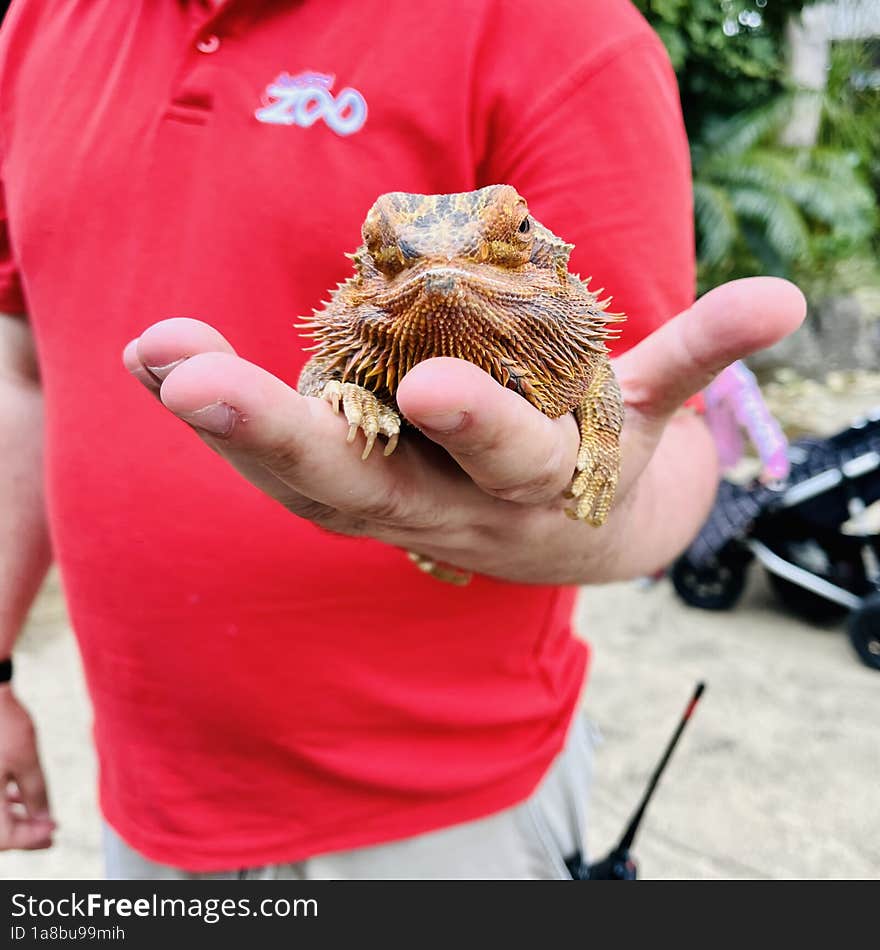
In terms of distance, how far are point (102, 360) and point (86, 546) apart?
0.38 meters

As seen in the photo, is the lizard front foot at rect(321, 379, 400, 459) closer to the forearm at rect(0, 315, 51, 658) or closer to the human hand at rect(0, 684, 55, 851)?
the forearm at rect(0, 315, 51, 658)

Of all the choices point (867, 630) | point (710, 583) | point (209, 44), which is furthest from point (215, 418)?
point (710, 583)

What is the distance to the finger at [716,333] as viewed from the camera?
110cm

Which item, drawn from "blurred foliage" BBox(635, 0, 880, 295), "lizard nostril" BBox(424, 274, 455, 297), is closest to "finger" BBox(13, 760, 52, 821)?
"lizard nostril" BBox(424, 274, 455, 297)

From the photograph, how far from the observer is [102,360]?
1735mm

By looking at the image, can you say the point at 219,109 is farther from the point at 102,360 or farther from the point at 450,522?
the point at 450,522

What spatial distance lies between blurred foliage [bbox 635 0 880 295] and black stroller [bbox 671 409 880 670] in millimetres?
4330

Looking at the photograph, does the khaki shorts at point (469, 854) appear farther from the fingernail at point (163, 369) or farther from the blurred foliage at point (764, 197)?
the blurred foliage at point (764, 197)

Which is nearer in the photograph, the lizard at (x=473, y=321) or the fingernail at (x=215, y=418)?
the fingernail at (x=215, y=418)

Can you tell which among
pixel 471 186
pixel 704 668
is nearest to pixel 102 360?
pixel 471 186

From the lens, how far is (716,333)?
1129 mm

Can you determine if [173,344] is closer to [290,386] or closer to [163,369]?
[163,369]

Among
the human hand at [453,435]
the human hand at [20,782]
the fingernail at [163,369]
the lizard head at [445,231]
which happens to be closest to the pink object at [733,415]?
the human hand at [453,435]

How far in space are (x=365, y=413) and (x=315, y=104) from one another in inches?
28.5
